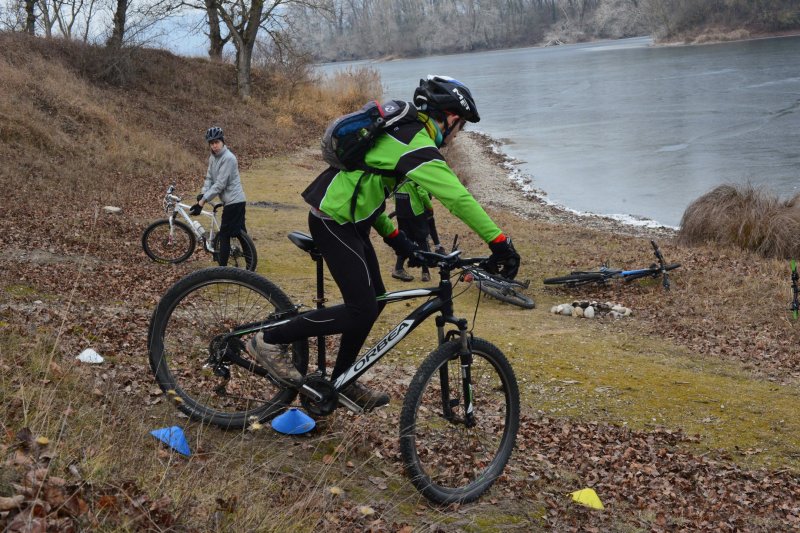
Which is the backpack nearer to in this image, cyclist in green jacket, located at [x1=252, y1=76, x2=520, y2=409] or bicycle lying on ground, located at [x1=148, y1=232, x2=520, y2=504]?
cyclist in green jacket, located at [x1=252, y1=76, x2=520, y2=409]

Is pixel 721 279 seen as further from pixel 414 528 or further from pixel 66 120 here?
pixel 66 120

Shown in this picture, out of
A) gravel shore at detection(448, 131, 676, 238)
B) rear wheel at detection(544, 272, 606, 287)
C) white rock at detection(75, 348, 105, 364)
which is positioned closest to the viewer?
white rock at detection(75, 348, 105, 364)

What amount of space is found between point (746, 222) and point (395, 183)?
13.9 metres

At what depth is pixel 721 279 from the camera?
13.1m

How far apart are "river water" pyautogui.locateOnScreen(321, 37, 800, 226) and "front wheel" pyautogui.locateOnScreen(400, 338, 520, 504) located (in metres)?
21.3

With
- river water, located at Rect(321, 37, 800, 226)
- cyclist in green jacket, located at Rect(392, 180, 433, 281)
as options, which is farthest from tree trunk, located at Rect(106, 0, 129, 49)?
cyclist in green jacket, located at Rect(392, 180, 433, 281)

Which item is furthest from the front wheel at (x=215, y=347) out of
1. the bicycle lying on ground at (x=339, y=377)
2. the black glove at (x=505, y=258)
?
the black glove at (x=505, y=258)

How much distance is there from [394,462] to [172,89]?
3248 centimetres

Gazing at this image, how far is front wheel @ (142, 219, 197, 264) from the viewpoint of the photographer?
13.0 m

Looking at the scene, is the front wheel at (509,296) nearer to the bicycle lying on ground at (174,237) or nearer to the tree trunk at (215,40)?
the bicycle lying on ground at (174,237)

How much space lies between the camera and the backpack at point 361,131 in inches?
172

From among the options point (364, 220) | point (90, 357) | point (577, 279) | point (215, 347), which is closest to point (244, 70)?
point (577, 279)

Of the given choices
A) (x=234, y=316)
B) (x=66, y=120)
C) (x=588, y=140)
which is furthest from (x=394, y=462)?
(x=588, y=140)

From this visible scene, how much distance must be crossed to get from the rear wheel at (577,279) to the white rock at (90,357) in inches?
327
